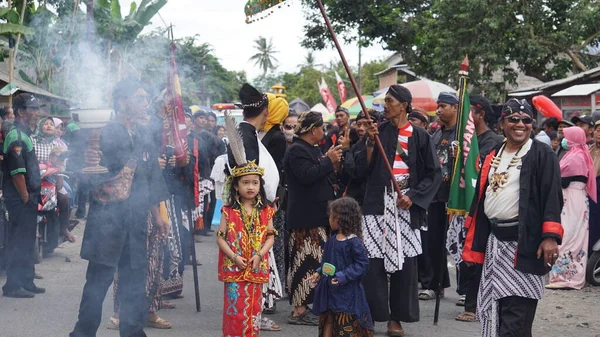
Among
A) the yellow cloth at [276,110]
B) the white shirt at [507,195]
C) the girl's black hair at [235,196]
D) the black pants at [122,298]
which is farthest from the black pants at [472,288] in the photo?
the black pants at [122,298]

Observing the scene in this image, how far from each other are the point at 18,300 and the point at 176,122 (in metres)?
2.89

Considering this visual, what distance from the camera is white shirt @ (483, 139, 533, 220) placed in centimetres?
577

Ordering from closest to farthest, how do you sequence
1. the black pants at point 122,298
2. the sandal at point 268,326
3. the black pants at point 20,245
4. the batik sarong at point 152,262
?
the black pants at point 122,298
the batik sarong at point 152,262
the sandal at point 268,326
the black pants at point 20,245

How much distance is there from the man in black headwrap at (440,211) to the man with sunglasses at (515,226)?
9.05 feet

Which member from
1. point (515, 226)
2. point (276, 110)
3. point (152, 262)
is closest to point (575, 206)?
point (276, 110)

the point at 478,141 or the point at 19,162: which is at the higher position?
the point at 478,141

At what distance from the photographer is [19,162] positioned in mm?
8633

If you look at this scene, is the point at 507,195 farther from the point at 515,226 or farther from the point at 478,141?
the point at 478,141

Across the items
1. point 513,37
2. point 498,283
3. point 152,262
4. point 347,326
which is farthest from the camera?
point 513,37

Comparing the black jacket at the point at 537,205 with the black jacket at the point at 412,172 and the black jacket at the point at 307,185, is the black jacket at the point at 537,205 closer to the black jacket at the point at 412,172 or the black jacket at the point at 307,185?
the black jacket at the point at 412,172

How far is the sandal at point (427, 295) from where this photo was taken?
923 centimetres

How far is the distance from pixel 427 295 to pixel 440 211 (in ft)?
3.17

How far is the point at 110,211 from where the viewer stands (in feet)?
19.6

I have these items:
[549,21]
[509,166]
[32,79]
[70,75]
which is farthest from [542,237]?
[549,21]
